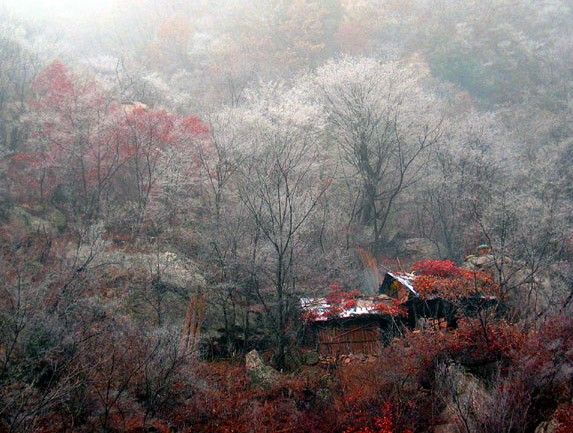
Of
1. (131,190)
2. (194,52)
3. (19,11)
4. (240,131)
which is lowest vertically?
(131,190)

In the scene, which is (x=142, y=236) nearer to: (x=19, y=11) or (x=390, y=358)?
(x=390, y=358)

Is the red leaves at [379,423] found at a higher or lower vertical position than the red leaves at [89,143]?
lower

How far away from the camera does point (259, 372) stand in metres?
14.9

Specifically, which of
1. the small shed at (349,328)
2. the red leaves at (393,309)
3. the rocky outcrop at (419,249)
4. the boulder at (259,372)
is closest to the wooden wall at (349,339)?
the small shed at (349,328)

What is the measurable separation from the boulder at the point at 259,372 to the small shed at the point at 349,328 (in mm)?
2309

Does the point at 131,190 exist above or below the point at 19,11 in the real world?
below

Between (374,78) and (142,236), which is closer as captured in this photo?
(142,236)

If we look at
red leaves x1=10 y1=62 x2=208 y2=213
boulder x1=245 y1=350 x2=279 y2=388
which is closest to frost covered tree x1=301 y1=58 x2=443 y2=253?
red leaves x1=10 y1=62 x2=208 y2=213

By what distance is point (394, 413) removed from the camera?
1230 cm

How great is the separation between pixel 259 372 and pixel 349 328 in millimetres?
3853

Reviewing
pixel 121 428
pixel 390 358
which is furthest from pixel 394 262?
pixel 121 428

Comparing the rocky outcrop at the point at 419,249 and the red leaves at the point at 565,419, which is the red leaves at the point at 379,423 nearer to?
the red leaves at the point at 565,419

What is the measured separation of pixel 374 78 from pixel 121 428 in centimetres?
2087

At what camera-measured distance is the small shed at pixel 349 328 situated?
55.3 ft
